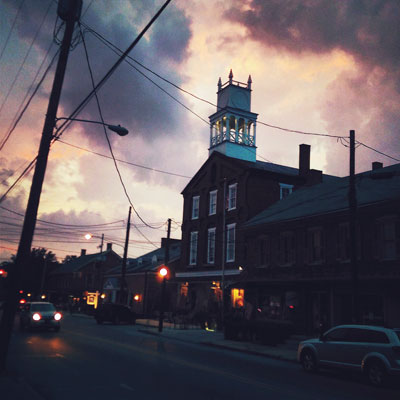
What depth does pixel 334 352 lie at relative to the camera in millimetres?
14203

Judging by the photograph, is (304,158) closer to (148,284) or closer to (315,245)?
(315,245)

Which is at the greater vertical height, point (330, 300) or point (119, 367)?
point (330, 300)

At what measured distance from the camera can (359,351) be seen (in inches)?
528


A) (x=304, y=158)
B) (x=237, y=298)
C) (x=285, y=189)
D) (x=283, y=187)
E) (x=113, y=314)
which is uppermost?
(x=304, y=158)

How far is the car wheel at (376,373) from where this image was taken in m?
12.4

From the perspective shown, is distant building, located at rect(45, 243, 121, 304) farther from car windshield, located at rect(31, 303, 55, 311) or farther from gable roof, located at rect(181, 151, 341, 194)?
car windshield, located at rect(31, 303, 55, 311)

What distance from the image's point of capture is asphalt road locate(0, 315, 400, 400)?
957 centimetres

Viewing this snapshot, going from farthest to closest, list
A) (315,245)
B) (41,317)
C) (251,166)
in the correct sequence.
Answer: (251,166) → (315,245) → (41,317)

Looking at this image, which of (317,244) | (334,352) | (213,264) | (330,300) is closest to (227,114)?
(213,264)

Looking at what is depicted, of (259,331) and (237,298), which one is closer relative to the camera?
(259,331)

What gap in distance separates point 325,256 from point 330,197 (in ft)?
14.9

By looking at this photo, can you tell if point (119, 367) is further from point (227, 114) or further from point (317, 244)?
point (227, 114)

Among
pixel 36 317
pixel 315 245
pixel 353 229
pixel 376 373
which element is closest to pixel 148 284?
pixel 36 317

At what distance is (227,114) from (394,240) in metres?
24.0
